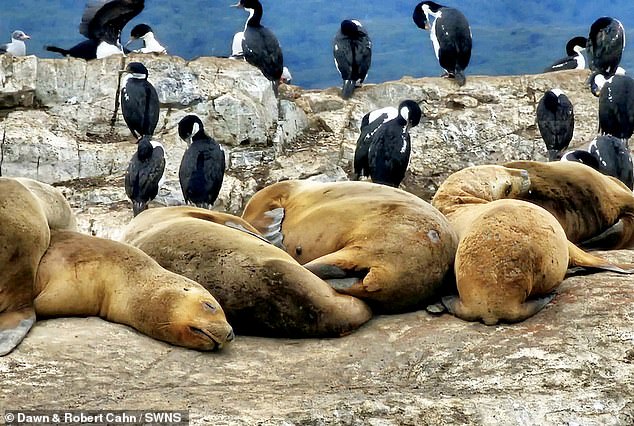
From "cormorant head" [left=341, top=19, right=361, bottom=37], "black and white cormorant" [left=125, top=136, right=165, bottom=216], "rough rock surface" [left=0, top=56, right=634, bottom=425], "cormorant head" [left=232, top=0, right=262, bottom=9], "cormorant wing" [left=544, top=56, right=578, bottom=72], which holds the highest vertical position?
"cormorant head" [left=232, top=0, right=262, bottom=9]

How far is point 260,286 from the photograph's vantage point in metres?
4.05

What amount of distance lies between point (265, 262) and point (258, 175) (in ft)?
24.6

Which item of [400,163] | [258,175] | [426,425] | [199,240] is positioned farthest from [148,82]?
[426,425]

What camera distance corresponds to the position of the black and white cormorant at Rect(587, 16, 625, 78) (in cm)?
1423

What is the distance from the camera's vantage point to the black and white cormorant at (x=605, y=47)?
14.2 m

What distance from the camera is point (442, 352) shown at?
12.6 ft

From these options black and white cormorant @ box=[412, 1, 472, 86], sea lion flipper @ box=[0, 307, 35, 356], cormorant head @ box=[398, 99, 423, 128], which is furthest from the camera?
black and white cormorant @ box=[412, 1, 472, 86]

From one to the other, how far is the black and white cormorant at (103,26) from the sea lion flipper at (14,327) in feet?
39.0

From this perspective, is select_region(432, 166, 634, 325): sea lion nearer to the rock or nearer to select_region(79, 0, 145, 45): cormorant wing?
the rock

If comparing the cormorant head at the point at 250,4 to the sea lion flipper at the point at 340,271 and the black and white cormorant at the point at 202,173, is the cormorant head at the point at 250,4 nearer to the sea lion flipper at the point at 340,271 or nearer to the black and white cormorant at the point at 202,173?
the black and white cormorant at the point at 202,173

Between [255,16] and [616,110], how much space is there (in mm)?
6655

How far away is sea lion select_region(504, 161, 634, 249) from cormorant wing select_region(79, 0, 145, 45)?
1079 cm

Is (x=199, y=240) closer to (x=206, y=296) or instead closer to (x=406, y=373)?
(x=206, y=296)

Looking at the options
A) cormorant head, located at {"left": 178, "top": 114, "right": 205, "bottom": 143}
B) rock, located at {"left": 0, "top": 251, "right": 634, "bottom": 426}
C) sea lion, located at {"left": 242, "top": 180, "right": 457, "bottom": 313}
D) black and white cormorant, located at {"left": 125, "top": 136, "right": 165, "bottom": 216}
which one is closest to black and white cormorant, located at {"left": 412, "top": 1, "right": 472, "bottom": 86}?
cormorant head, located at {"left": 178, "top": 114, "right": 205, "bottom": 143}
